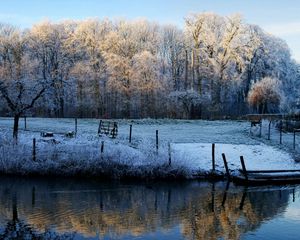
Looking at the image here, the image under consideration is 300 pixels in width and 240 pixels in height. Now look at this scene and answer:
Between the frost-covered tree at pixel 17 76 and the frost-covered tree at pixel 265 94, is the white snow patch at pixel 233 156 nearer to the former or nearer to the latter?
the frost-covered tree at pixel 17 76

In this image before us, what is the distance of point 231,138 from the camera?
129 feet

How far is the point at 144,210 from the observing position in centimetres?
1972

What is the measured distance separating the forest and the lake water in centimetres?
3828

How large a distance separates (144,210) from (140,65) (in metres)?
45.9

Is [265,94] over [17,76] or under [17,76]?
under

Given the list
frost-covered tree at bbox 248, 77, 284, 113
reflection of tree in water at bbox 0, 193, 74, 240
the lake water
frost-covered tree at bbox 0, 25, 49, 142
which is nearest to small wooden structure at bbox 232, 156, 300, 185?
the lake water

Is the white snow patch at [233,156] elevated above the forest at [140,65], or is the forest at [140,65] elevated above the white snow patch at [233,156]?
the forest at [140,65]

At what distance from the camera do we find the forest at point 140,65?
65.2 m

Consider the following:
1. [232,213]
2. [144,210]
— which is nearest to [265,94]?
[232,213]

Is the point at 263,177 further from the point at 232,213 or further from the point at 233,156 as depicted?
the point at 232,213

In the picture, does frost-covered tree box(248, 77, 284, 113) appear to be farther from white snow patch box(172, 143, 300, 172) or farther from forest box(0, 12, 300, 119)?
white snow patch box(172, 143, 300, 172)

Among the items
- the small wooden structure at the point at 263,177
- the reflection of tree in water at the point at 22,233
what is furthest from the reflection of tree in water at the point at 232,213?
the reflection of tree in water at the point at 22,233

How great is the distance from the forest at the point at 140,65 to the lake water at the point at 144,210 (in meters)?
38.3

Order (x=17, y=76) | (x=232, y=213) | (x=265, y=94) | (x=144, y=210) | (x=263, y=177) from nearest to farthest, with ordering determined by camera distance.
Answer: (x=232, y=213), (x=144, y=210), (x=263, y=177), (x=17, y=76), (x=265, y=94)
